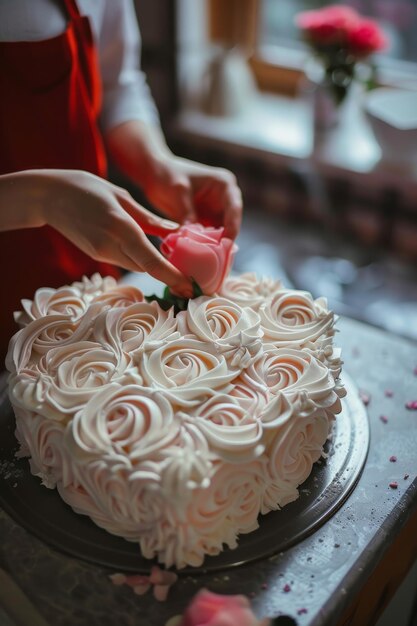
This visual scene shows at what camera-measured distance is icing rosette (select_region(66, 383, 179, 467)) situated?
3.00 feet

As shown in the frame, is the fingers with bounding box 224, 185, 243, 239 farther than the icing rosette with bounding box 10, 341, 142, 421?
Yes

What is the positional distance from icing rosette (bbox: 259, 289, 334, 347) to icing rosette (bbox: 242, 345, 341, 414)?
3 cm

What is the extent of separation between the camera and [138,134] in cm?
145

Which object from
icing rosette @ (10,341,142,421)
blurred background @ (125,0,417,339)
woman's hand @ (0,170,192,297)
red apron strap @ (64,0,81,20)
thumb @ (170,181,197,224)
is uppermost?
red apron strap @ (64,0,81,20)

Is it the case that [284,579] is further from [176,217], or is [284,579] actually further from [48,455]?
[176,217]

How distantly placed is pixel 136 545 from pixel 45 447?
0.63 ft

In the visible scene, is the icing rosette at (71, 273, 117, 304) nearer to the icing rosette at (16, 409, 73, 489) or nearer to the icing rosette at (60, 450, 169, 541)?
the icing rosette at (16, 409, 73, 489)

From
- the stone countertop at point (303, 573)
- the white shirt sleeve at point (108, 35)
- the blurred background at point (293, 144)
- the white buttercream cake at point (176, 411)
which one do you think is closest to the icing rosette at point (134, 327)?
the white buttercream cake at point (176, 411)

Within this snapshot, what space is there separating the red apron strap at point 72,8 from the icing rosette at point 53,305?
50 cm

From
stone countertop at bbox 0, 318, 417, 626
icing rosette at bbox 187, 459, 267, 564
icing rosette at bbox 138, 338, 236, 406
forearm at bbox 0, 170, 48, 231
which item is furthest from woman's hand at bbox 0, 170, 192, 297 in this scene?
stone countertop at bbox 0, 318, 417, 626

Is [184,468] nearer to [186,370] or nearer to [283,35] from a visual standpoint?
[186,370]

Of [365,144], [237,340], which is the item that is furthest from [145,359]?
[365,144]

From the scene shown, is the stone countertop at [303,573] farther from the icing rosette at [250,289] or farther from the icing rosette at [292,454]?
the icing rosette at [250,289]

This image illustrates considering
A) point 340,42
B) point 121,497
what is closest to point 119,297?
point 121,497
